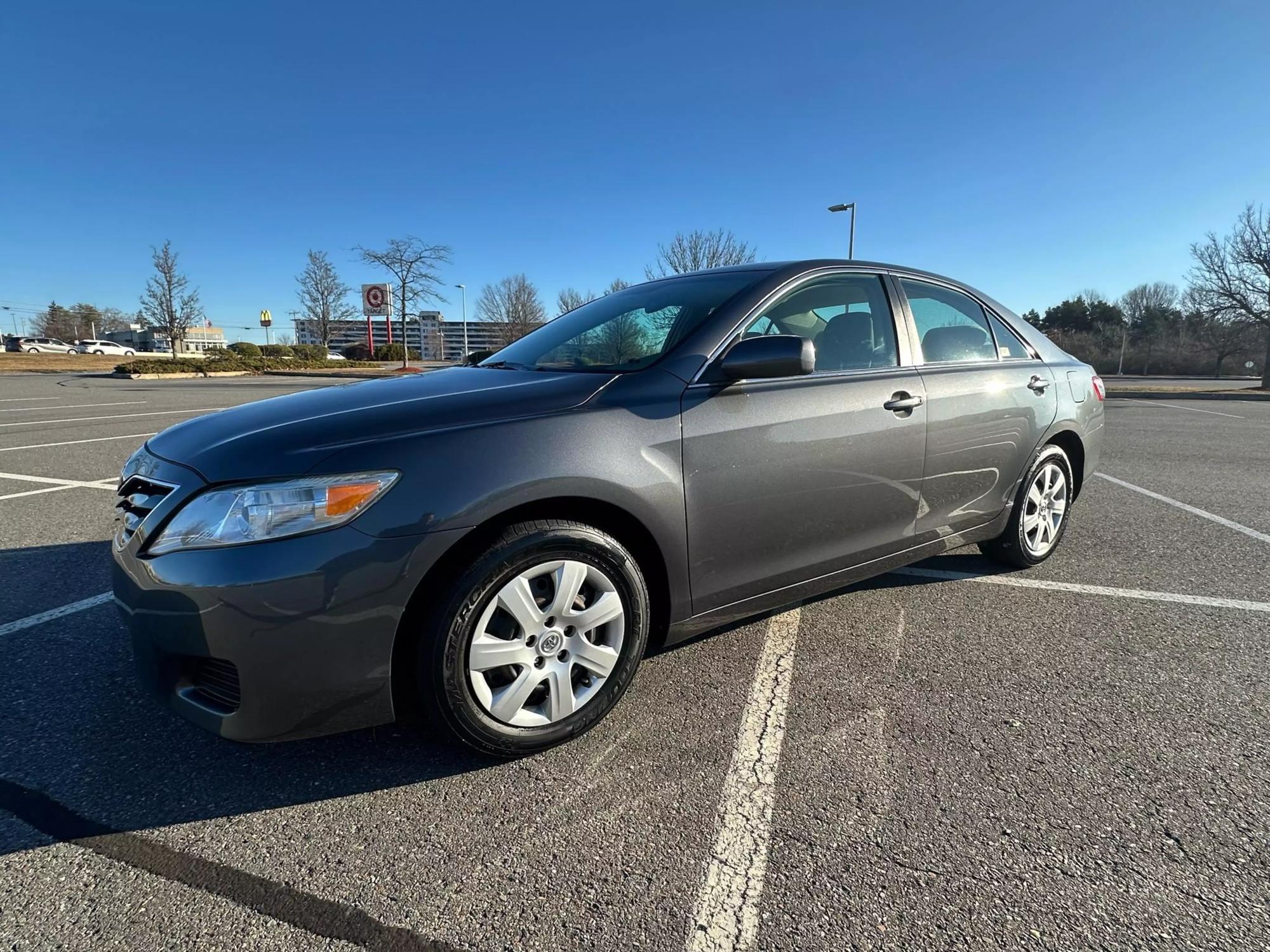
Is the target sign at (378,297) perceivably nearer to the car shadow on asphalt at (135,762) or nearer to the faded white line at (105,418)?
the faded white line at (105,418)

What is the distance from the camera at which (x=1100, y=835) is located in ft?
5.79

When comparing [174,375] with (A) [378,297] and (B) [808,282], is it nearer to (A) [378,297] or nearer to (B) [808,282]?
(A) [378,297]

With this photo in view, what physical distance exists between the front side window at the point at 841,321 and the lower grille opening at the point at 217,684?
213 cm

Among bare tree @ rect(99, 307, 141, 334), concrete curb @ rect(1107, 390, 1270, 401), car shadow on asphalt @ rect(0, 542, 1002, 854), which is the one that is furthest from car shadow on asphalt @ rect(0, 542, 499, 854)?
bare tree @ rect(99, 307, 141, 334)

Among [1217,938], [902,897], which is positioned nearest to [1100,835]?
[1217,938]

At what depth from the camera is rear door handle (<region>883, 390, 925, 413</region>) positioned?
286cm

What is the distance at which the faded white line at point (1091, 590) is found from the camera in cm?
329

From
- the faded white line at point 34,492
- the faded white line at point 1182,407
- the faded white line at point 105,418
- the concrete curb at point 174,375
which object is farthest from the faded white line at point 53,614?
the concrete curb at point 174,375

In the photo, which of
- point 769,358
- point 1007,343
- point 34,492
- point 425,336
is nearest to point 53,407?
point 34,492

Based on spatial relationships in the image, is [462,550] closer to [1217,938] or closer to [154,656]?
[154,656]

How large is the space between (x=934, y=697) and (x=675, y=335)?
65.6 inches

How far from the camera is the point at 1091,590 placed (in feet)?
11.4

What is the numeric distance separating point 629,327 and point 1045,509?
2659 millimetres

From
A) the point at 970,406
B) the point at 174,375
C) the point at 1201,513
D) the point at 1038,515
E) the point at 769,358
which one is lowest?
the point at 1201,513
